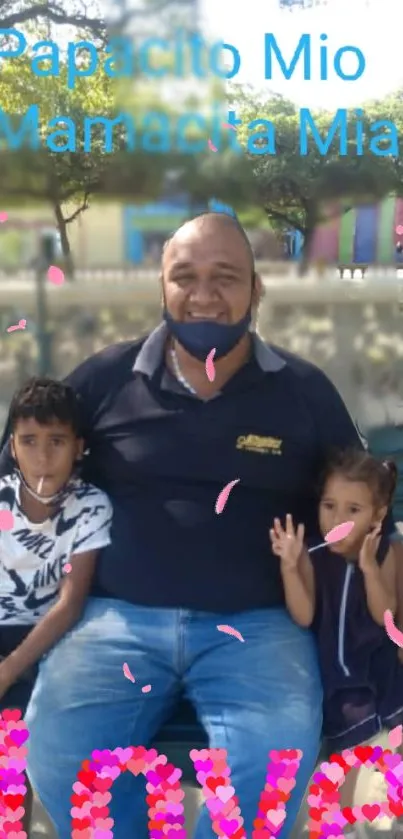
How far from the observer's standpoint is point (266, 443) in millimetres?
2074

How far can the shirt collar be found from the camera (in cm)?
210

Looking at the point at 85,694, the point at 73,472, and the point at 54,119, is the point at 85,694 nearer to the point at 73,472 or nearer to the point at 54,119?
the point at 73,472

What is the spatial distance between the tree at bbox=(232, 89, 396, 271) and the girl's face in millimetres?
558

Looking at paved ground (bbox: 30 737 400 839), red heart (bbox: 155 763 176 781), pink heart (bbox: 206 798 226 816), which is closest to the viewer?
pink heart (bbox: 206 798 226 816)

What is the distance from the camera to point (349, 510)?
2.03m

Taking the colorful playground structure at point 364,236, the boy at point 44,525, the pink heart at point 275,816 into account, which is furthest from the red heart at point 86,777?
the colorful playground structure at point 364,236

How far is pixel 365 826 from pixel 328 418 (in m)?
0.97

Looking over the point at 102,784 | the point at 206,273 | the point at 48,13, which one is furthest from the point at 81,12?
the point at 102,784

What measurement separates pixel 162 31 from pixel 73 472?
966 mm

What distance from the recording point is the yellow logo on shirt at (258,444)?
2062 millimetres

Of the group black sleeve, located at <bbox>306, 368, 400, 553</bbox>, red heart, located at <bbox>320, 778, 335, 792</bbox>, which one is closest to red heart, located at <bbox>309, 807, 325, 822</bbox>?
red heart, located at <bbox>320, 778, 335, 792</bbox>

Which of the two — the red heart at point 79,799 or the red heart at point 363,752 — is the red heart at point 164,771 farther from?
the red heart at point 363,752
